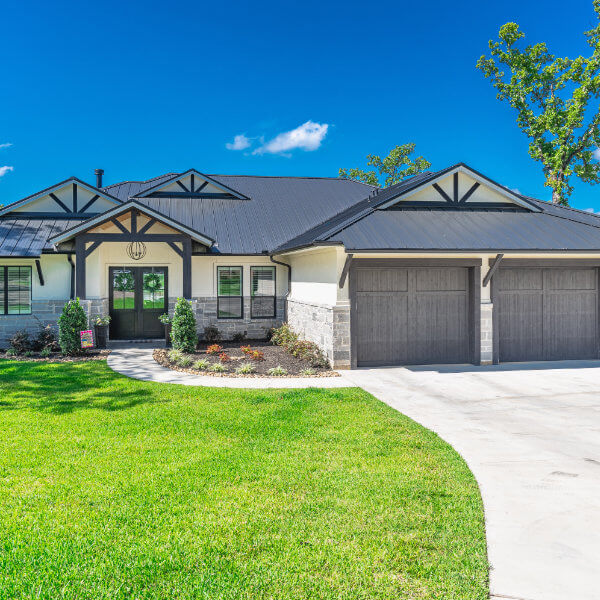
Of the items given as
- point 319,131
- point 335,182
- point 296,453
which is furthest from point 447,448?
point 319,131

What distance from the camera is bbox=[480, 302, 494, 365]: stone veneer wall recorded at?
1086cm

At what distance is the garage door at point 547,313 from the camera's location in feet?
36.8

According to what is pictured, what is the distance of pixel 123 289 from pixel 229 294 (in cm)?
340

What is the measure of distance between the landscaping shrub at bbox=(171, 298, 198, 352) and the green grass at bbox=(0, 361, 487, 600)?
5.21 m

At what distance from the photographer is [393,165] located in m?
36.6

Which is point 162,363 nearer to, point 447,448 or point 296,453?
point 296,453

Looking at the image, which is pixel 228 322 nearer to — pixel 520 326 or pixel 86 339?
pixel 86 339

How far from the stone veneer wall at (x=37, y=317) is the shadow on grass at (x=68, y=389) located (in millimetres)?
3109

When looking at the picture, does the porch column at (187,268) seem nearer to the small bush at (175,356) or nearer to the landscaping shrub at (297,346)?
the small bush at (175,356)

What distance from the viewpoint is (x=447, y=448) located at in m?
5.39

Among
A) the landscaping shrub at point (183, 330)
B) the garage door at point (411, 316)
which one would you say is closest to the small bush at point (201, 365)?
the landscaping shrub at point (183, 330)

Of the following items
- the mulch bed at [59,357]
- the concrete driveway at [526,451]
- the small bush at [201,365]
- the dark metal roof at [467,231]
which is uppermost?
the dark metal roof at [467,231]

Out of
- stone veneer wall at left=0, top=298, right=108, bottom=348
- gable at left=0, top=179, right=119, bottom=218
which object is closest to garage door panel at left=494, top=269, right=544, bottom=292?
stone veneer wall at left=0, top=298, right=108, bottom=348

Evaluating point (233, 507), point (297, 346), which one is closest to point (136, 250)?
point (297, 346)
